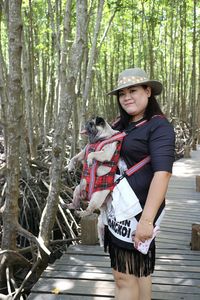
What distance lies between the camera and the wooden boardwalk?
2469 mm

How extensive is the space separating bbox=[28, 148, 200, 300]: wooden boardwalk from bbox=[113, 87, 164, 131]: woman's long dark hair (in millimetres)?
1183

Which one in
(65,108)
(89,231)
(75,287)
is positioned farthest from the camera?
(89,231)

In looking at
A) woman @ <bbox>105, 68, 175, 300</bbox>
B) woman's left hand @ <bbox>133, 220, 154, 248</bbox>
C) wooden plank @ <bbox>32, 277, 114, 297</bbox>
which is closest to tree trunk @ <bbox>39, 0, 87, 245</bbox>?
wooden plank @ <bbox>32, 277, 114, 297</bbox>

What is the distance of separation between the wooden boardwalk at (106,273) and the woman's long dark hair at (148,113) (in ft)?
3.88

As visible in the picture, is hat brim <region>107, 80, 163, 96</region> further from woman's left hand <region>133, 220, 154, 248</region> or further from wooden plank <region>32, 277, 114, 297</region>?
wooden plank <region>32, 277, 114, 297</region>

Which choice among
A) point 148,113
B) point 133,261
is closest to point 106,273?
point 133,261

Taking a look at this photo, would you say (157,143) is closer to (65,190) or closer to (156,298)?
(156,298)

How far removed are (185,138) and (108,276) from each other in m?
9.46

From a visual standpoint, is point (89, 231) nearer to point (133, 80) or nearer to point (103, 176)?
point (103, 176)

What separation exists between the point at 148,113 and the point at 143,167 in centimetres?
23

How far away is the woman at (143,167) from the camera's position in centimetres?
151

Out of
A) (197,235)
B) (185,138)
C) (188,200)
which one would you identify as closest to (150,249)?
(197,235)

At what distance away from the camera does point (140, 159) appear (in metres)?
1.62

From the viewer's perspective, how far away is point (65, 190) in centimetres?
472
